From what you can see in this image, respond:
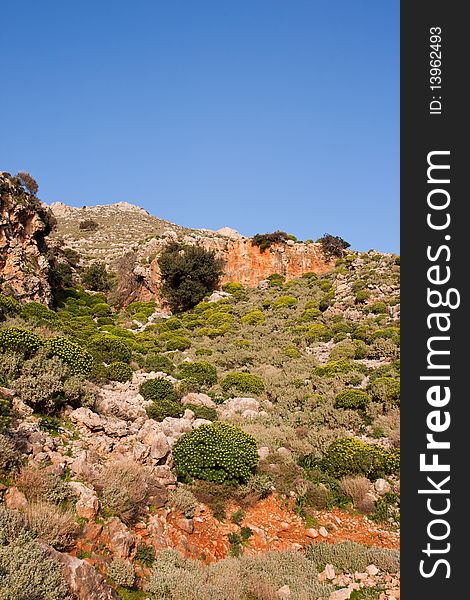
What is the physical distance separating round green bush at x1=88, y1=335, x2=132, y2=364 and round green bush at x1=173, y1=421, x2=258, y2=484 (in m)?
8.27

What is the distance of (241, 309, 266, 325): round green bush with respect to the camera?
1113 inches

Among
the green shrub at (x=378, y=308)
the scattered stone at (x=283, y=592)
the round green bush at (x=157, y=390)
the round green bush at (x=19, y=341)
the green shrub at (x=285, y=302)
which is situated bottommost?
the scattered stone at (x=283, y=592)

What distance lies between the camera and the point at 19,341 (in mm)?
10781

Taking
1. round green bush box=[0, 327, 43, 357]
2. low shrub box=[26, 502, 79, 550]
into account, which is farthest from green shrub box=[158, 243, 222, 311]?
low shrub box=[26, 502, 79, 550]

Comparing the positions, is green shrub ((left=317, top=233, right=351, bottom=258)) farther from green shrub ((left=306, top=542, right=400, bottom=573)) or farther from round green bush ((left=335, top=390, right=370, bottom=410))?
green shrub ((left=306, top=542, right=400, bottom=573))

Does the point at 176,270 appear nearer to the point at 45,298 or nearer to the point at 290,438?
the point at 45,298

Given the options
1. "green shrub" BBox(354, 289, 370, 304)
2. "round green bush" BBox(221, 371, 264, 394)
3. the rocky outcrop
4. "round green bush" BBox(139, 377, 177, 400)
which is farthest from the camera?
"green shrub" BBox(354, 289, 370, 304)

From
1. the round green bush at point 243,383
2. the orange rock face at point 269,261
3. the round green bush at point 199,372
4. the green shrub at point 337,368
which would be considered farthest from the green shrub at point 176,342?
the orange rock face at point 269,261

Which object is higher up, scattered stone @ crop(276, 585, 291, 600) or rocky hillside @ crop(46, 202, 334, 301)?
rocky hillside @ crop(46, 202, 334, 301)

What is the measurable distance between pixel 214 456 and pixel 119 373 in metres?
6.93

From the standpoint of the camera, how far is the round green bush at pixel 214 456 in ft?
30.0

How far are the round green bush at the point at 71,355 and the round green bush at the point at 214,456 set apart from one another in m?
4.18

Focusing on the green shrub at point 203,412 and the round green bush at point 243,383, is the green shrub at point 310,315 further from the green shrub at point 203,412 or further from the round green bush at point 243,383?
the green shrub at point 203,412

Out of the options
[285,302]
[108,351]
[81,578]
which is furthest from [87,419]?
[285,302]
